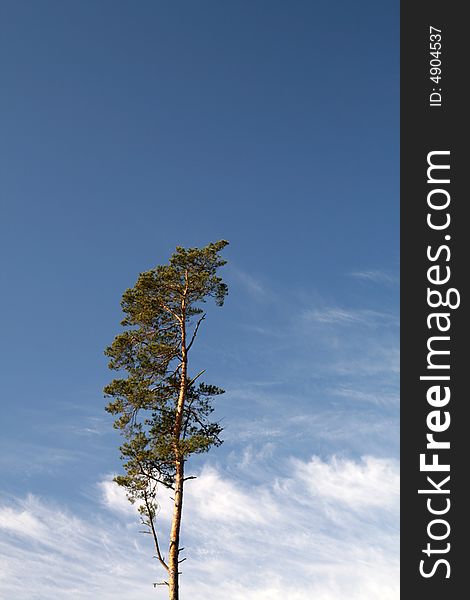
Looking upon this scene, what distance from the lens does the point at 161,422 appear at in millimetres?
22953

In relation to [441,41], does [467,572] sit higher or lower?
lower

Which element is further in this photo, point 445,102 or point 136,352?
point 136,352

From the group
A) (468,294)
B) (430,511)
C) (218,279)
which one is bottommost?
(430,511)

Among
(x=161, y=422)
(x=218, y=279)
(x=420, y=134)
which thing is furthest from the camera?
(x=218, y=279)

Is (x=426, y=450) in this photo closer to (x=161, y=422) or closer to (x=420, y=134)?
(x=420, y=134)

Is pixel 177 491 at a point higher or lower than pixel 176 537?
higher

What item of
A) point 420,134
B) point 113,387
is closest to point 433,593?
point 420,134

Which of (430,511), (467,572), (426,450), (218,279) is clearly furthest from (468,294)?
(218,279)

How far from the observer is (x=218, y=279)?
24781 millimetres

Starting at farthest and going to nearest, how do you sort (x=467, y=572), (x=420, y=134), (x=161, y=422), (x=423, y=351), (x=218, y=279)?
(x=218, y=279)
(x=161, y=422)
(x=420, y=134)
(x=423, y=351)
(x=467, y=572)

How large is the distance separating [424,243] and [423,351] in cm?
283

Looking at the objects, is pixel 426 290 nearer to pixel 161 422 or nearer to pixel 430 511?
pixel 430 511

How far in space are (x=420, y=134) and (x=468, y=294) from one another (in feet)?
14.6

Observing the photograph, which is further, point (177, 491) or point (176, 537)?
point (177, 491)
